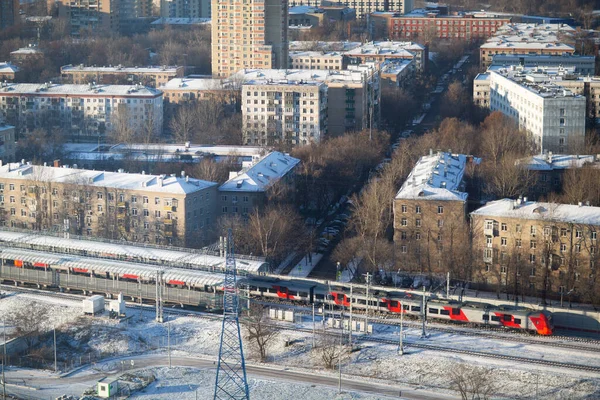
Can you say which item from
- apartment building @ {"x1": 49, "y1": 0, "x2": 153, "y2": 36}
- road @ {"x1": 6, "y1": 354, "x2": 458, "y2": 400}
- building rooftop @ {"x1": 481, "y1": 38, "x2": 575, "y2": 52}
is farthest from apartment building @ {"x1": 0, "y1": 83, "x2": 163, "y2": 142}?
road @ {"x1": 6, "y1": 354, "x2": 458, "y2": 400}

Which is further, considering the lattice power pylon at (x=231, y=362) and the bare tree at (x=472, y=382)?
the bare tree at (x=472, y=382)

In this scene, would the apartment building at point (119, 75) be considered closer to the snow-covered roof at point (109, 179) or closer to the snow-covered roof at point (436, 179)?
the snow-covered roof at point (109, 179)

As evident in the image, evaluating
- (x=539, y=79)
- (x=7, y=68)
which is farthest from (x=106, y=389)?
(x=7, y=68)

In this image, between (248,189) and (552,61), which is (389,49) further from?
(248,189)

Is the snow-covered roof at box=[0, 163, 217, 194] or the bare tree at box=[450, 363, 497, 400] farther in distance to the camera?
the snow-covered roof at box=[0, 163, 217, 194]

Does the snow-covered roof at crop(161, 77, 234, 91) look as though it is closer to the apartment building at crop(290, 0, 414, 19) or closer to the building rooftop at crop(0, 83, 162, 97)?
the building rooftop at crop(0, 83, 162, 97)

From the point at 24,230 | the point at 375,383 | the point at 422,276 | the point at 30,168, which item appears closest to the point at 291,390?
the point at 375,383

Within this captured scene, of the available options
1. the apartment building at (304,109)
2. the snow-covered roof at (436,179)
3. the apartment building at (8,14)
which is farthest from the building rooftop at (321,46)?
the snow-covered roof at (436,179)
